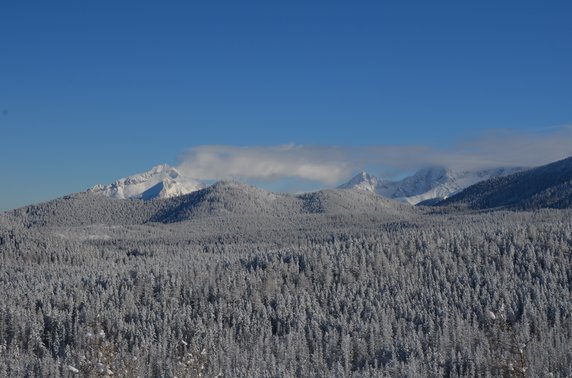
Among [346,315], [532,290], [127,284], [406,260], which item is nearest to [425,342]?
[346,315]

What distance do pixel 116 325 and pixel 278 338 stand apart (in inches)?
1459

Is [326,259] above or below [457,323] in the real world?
above

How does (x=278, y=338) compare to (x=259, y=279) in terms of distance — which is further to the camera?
(x=259, y=279)

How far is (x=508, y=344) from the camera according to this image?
24.4 m

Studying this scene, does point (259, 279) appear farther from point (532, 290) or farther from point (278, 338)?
point (532, 290)

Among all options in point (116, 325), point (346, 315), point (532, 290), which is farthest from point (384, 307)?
point (116, 325)

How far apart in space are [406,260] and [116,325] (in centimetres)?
9180

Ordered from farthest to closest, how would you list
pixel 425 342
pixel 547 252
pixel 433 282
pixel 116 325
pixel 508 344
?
pixel 547 252
pixel 433 282
pixel 116 325
pixel 425 342
pixel 508 344

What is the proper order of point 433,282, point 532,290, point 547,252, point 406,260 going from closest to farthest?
point 532,290 < point 433,282 < point 547,252 < point 406,260

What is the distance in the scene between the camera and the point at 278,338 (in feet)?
426

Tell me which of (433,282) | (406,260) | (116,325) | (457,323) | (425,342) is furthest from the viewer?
(406,260)

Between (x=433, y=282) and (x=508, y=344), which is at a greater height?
(x=508, y=344)

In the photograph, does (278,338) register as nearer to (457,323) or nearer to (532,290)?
(457,323)

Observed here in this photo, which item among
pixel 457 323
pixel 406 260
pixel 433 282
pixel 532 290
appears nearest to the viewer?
pixel 457 323
